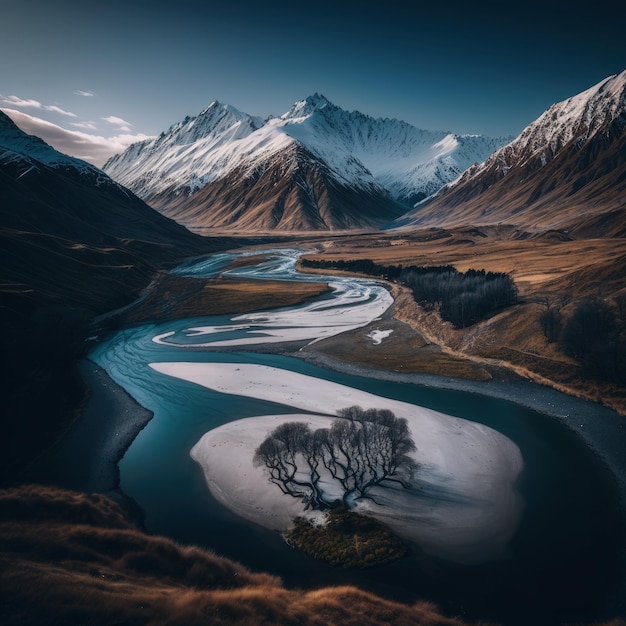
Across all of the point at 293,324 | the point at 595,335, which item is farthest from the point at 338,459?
the point at 293,324

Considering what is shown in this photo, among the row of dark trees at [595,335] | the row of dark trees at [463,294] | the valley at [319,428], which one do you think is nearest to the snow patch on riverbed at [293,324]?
the valley at [319,428]

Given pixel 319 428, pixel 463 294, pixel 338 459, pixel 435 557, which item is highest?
pixel 463 294

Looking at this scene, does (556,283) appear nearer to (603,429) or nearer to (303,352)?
(603,429)

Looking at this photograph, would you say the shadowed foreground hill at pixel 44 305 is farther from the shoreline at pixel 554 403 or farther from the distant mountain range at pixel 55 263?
the shoreline at pixel 554 403

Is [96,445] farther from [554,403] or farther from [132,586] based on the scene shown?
[554,403]

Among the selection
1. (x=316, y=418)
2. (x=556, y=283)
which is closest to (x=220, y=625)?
(x=316, y=418)
